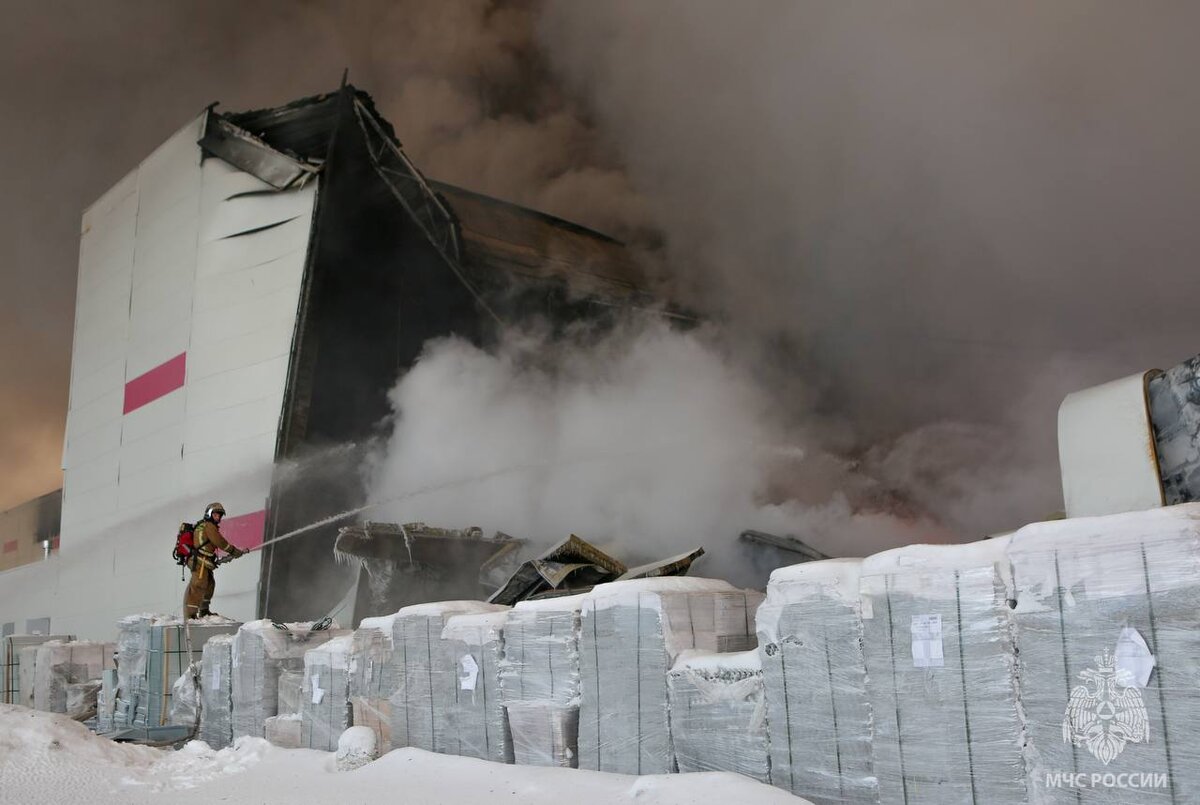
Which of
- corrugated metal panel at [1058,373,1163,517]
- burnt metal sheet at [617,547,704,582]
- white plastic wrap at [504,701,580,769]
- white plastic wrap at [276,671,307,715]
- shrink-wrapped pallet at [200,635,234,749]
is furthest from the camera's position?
burnt metal sheet at [617,547,704,582]

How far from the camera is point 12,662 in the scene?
359 inches

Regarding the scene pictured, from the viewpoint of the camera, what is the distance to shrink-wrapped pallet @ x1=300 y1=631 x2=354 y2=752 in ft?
14.2

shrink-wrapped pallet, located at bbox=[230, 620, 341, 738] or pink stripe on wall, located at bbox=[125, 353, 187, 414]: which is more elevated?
pink stripe on wall, located at bbox=[125, 353, 187, 414]

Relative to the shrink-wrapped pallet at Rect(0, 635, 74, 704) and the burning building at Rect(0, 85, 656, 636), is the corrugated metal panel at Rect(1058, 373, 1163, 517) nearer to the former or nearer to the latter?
the burning building at Rect(0, 85, 656, 636)

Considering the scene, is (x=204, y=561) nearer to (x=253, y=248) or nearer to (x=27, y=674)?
(x=27, y=674)

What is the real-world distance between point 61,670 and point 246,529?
7.56 ft

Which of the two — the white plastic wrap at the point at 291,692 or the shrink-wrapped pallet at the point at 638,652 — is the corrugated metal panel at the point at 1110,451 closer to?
the shrink-wrapped pallet at the point at 638,652

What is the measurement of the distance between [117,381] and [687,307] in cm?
774

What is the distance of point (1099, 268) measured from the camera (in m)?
8.32

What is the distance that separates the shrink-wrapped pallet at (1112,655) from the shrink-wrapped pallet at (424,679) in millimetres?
2301

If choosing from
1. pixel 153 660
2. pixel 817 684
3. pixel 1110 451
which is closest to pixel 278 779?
pixel 817 684

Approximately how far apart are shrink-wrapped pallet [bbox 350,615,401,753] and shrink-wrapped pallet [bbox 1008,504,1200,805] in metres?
2.72

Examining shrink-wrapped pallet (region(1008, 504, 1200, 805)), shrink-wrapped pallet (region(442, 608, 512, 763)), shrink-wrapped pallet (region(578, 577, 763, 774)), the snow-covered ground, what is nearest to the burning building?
the snow-covered ground

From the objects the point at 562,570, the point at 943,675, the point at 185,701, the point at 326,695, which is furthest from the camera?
Answer: the point at 562,570
